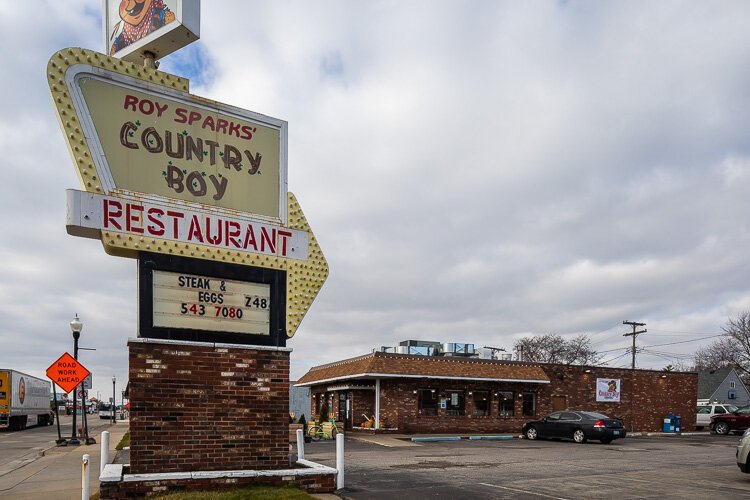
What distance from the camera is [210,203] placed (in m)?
9.98

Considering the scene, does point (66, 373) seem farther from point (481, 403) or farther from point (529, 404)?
point (529, 404)

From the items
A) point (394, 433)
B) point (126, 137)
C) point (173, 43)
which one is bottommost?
point (394, 433)

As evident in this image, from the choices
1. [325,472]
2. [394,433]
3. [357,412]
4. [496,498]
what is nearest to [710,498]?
[496,498]

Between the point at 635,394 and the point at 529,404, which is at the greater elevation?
the point at 635,394

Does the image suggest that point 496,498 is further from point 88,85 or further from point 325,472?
point 88,85

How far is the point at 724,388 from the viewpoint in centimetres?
6881

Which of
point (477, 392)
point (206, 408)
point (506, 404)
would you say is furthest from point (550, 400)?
point (206, 408)

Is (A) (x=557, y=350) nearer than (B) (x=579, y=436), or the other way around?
(B) (x=579, y=436)

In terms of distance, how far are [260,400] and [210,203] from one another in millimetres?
3324

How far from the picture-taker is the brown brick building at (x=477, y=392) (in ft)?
97.3

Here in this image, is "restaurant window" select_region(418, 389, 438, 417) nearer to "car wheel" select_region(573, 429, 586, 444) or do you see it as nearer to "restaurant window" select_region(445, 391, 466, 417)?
"restaurant window" select_region(445, 391, 466, 417)

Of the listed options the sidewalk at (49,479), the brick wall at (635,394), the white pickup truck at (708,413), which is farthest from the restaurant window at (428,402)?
the white pickup truck at (708,413)

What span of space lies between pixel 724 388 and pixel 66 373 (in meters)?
70.5

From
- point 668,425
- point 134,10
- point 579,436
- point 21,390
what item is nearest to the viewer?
point 134,10
